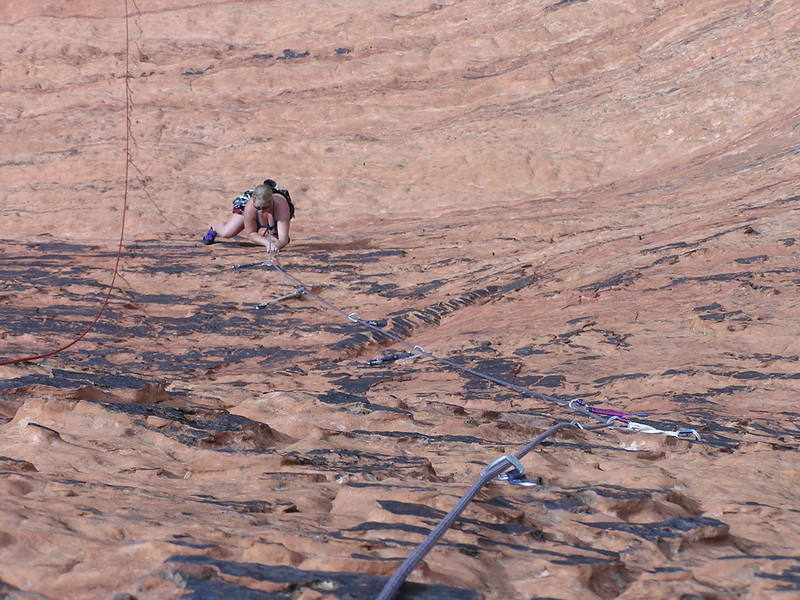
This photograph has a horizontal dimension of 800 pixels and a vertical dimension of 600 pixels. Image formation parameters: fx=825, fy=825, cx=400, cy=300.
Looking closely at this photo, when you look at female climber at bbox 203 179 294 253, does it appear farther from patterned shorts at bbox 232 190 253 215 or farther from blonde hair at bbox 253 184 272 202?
blonde hair at bbox 253 184 272 202

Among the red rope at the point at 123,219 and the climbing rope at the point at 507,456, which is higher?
the red rope at the point at 123,219

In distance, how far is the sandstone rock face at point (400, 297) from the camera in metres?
2.37

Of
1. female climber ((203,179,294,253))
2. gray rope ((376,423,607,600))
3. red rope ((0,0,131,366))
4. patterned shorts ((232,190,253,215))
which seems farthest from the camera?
patterned shorts ((232,190,253,215))

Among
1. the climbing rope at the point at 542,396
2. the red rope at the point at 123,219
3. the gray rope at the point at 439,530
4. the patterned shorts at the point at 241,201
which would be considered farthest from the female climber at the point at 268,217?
the gray rope at the point at 439,530

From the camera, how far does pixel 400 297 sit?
24.2 feet

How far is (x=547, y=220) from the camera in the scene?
8.96 metres

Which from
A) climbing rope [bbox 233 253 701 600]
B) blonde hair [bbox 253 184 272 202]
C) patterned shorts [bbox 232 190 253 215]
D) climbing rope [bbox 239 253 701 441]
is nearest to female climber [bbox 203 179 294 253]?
patterned shorts [bbox 232 190 253 215]

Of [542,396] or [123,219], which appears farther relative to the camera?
[123,219]

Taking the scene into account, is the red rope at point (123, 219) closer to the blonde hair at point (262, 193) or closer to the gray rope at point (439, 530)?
the blonde hair at point (262, 193)

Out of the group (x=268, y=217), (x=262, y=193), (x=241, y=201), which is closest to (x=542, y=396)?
(x=262, y=193)

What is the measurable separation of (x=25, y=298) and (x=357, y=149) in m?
5.65

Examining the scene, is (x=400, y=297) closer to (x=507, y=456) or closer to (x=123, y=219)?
(x=123, y=219)

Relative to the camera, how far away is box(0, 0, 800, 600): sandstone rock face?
2367mm

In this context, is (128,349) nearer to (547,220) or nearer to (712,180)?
(547,220)
